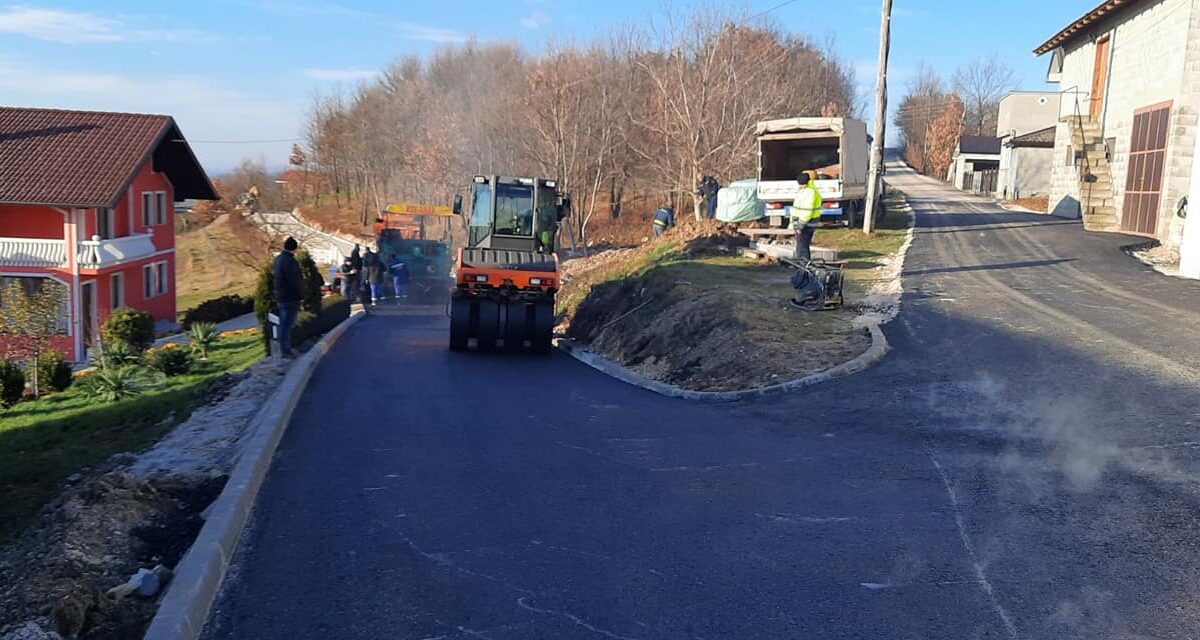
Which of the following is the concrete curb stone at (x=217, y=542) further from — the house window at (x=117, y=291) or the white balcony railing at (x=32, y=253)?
the house window at (x=117, y=291)

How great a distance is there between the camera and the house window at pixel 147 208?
35281 mm

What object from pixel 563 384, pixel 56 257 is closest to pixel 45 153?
pixel 56 257

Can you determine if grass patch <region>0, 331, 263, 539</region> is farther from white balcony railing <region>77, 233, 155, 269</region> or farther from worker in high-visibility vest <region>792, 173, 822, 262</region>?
white balcony railing <region>77, 233, 155, 269</region>

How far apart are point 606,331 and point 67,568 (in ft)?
41.9

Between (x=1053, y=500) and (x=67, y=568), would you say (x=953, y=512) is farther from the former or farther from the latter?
(x=67, y=568)

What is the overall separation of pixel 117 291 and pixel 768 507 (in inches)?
1236

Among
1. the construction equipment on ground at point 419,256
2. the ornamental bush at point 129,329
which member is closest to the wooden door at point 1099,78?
the construction equipment on ground at point 419,256

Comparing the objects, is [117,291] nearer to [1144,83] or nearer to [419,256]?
[419,256]

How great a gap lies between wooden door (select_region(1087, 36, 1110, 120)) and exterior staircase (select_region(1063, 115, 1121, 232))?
0.38 meters

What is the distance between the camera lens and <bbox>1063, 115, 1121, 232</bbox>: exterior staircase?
→ 27.2m

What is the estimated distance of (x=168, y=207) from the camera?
38031 millimetres

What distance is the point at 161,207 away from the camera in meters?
37.3

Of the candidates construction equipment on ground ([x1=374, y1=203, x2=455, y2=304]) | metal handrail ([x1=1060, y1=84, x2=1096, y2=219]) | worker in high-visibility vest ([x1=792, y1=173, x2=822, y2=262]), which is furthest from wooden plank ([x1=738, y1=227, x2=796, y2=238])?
construction equipment on ground ([x1=374, y1=203, x2=455, y2=304])

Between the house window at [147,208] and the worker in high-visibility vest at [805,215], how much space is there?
90.5ft
